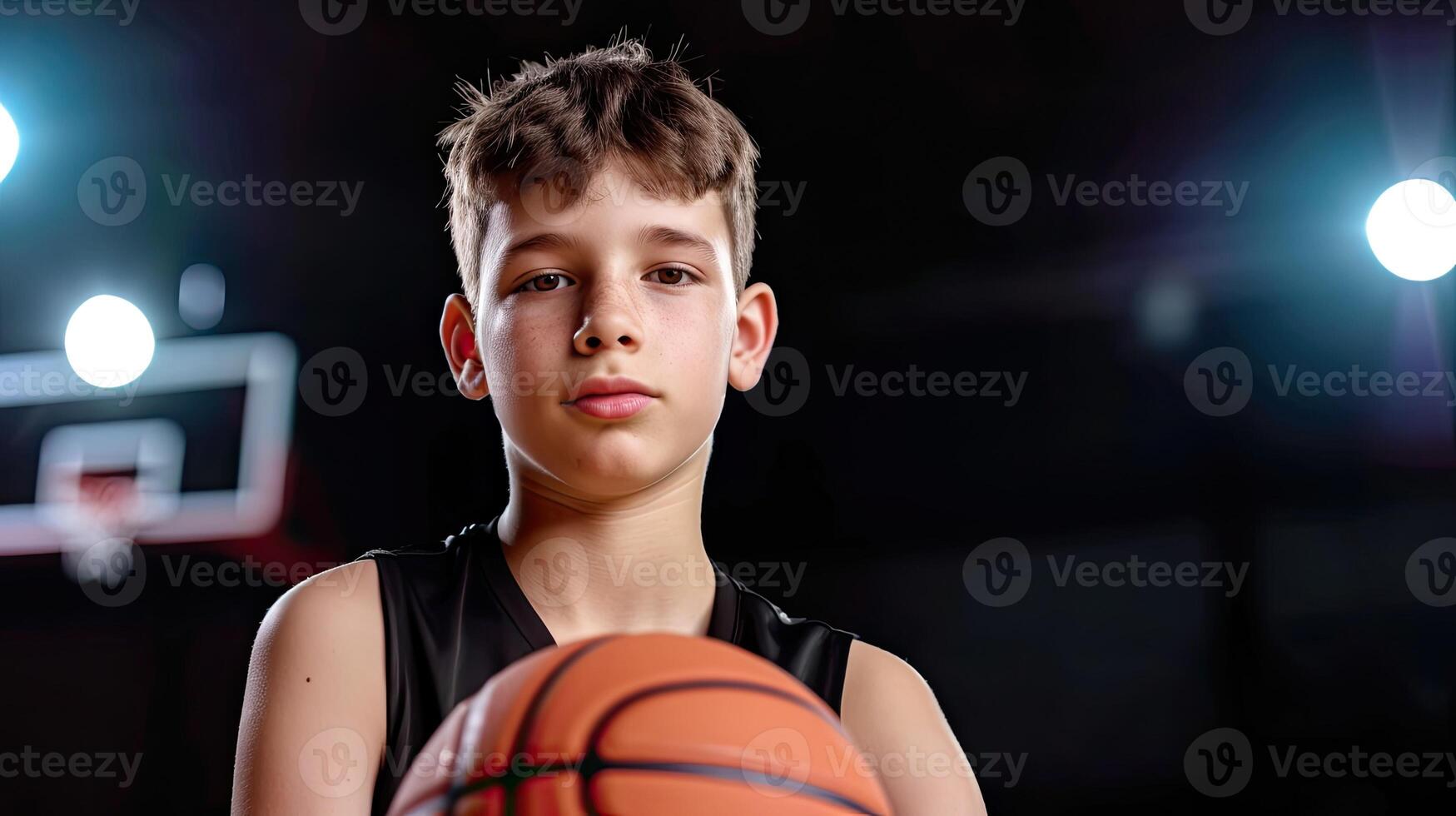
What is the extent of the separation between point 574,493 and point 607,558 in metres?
0.07

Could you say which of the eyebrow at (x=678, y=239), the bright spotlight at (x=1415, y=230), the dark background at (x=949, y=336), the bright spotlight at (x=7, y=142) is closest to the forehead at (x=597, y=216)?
the eyebrow at (x=678, y=239)

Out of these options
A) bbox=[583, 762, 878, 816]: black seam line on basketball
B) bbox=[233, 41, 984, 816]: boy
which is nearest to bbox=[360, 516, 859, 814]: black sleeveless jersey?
bbox=[233, 41, 984, 816]: boy

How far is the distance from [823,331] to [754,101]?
0.55m

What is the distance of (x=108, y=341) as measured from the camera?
2826 millimetres

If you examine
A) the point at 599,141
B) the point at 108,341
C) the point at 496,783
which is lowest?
the point at 496,783

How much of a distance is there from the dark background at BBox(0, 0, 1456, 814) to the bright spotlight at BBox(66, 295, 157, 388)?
61mm

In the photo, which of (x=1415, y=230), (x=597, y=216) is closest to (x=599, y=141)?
(x=597, y=216)

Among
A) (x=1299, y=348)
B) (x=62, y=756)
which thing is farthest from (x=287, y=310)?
(x=1299, y=348)

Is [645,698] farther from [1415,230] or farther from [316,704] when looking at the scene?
[1415,230]

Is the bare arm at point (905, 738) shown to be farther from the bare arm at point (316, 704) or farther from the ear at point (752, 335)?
the bare arm at point (316, 704)

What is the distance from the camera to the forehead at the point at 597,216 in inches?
40.8

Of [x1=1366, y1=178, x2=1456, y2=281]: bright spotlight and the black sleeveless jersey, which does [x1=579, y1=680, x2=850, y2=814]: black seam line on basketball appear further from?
[x1=1366, y1=178, x2=1456, y2=281]: bright spotlight

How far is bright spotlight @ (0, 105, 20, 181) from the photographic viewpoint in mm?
2748

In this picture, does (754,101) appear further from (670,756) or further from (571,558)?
(670,756)
